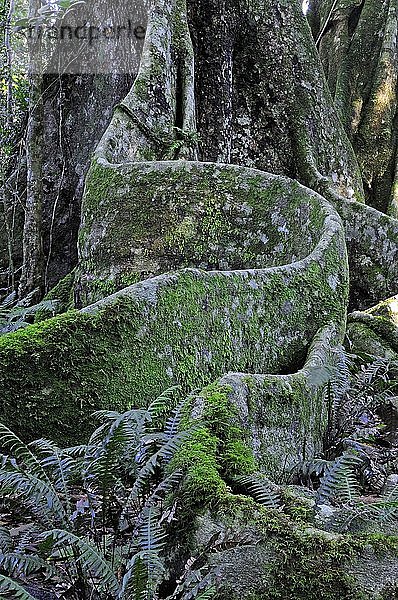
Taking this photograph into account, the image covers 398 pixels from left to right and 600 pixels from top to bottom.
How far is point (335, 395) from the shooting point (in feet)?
14.9

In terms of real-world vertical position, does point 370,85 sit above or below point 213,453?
above

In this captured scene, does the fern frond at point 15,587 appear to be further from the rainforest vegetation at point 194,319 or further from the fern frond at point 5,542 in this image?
the fern frond at point 5,542

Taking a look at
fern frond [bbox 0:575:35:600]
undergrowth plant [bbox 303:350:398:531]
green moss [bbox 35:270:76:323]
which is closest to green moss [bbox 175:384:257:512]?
undergrowth plant [bbox 303:350:398:531]

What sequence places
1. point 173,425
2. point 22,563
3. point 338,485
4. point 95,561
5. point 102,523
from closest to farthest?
1. point 95,561
2. point 22,563
3. point 102,523
4. point 338,485
5. point 173,425

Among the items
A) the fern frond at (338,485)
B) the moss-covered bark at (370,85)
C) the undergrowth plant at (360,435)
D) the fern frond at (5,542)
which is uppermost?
the moss-covered bark at (370,85)

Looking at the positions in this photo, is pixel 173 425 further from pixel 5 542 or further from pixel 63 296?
pixel 63 296

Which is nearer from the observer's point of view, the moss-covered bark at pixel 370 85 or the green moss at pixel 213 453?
the green moss at pixel 213 453

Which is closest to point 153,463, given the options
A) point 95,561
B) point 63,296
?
point 95,561

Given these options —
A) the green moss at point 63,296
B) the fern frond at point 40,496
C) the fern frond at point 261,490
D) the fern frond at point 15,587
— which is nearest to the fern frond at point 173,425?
the fern frond at point 261,490

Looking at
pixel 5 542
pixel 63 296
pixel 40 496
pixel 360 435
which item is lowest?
pixel 360 435

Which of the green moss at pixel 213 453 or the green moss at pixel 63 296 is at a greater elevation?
the green moss at pixel 213 453

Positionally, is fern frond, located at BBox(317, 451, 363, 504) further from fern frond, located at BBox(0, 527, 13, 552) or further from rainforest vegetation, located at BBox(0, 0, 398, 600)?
fern frond, located at BBox(0, 527, 13, 552)

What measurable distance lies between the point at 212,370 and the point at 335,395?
0.83 m

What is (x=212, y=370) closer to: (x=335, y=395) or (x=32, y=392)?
(x=335, y=395)
